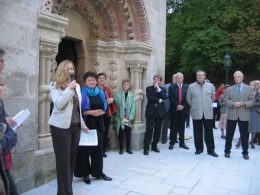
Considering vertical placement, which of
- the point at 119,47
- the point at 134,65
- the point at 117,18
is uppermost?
the point at 117,18

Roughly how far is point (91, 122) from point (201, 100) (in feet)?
10.1

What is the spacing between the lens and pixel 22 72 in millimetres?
4227

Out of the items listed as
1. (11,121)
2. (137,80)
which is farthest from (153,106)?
(11,121)

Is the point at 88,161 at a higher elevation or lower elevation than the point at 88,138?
lower

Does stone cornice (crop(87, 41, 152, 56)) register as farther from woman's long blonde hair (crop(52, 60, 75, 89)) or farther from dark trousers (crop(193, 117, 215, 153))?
woman's long blonde hair (crop(52, 60, 75, 89))

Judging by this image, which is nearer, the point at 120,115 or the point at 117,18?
the point at 120,115

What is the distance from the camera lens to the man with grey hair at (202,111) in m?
7.01

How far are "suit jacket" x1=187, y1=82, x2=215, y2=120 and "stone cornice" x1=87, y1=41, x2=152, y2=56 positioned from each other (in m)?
1.36

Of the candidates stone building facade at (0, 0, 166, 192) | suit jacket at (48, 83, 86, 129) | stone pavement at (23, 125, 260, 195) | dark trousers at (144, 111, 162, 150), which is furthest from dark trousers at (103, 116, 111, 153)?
suit jacket at (48, 83, 86, 129)

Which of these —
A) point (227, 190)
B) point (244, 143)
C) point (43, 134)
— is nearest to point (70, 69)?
point (43, 134)

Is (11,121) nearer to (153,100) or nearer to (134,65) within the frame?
(153,100)

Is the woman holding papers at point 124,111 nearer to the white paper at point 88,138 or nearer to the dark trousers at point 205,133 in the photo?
the dark trousers at point 205,133

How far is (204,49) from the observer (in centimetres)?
2108

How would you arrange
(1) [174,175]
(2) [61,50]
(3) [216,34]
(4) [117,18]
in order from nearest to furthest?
1. (1) [174,175]
2. (2) [61,50]
3. (4) [117,18]
4. (3) [216,34]
